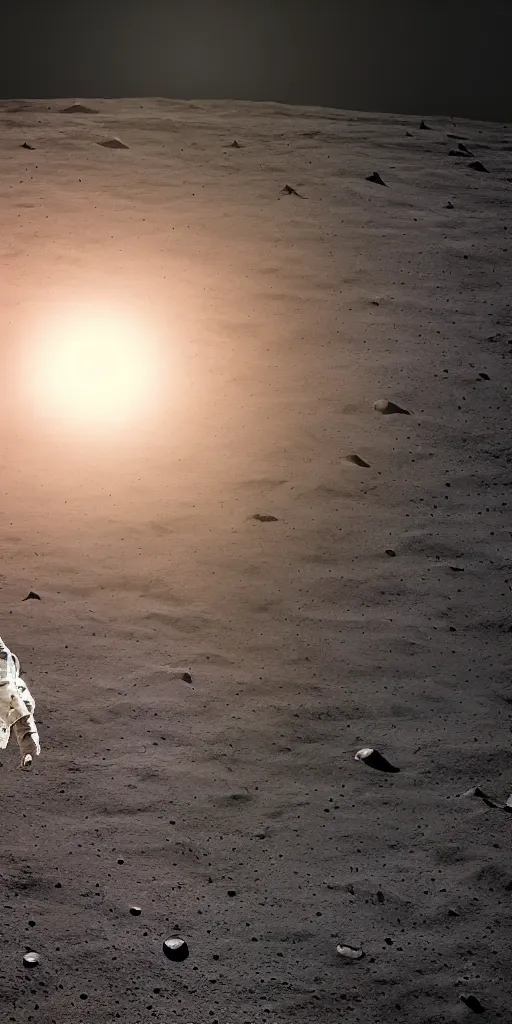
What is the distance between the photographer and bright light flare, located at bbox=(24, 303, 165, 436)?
509 cm

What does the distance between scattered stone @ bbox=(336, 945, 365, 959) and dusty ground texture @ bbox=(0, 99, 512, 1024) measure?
19 millimetres

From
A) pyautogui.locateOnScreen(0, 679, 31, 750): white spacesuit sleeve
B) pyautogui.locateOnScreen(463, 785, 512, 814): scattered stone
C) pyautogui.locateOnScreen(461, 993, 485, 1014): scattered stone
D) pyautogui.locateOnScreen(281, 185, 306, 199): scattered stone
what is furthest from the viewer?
pyautogui.locateOnScreen(281, 185, 306, 199): scattered stone

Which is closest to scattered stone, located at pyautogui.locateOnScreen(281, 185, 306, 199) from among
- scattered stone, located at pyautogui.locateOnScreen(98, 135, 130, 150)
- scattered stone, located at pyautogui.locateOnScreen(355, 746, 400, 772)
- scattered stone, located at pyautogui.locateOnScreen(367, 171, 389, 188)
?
scattered stone, located at pyautogui.locateOnScreen(367, 171, 389, 188)

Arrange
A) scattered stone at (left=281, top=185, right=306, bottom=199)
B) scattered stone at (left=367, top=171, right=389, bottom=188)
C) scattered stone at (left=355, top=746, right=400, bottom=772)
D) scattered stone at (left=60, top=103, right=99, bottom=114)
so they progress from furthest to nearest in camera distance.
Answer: scattered stone at (left=60, top=103, right=99, bottom=114) → scattered stone at (left=367, top=171, right=389, bottom=188) → scattered stone at (left=281, top=185, right=306, bottom=199) → scattered stone at (left=355, top=746, right=400, bottom=772)

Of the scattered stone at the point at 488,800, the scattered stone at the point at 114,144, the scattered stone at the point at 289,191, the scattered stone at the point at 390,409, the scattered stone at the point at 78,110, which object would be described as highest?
the scattered stone at the point at 78,110

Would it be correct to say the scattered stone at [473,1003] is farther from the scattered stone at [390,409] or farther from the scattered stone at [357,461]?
the scattered stone at [390,409]

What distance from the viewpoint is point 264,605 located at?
3986 mm

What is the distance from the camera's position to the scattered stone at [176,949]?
271 cm

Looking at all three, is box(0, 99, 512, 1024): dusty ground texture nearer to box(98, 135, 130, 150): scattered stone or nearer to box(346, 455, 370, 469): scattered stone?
box(346, 455, 370, 469): scattered stone

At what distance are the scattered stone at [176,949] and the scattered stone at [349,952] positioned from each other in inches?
14.4

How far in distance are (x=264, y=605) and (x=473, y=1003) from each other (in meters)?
1.65

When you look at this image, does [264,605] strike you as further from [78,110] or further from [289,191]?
[78,110]

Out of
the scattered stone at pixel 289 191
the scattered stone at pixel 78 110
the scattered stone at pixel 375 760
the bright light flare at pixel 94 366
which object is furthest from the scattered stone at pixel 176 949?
the scattered stone at pixel 78 110

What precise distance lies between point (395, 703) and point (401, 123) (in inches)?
236
